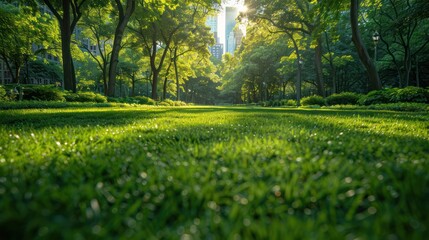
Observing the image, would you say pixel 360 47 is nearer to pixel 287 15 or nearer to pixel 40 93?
pixel 287 15

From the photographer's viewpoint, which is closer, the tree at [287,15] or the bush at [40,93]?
the bush at [40,93]

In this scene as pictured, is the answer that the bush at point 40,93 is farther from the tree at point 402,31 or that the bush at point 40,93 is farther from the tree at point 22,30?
the tree at point 402,31

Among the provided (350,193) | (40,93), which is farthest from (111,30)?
(350,193)

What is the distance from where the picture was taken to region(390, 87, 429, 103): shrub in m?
12.0

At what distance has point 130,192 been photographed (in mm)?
1209

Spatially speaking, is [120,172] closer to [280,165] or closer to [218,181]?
[218,181]

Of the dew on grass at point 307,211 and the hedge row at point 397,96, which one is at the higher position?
the hedge row at point 397,96

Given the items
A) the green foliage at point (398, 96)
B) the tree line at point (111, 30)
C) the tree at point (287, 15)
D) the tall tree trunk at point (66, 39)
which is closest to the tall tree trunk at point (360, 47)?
the green foliage at point (398, 96)

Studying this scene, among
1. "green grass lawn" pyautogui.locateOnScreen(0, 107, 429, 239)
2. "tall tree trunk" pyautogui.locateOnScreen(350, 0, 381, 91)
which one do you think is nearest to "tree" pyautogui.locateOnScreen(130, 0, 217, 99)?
"tall tree trunk" pyautogui.locateOnScreen(350, 0, 381, 91)

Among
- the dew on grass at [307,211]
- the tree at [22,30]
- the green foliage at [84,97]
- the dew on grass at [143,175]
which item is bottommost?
the dew on grass at [307,211]

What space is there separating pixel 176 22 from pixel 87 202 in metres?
28.1

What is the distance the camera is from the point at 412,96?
1220 cm

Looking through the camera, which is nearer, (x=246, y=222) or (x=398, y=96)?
(x=246, y=222)

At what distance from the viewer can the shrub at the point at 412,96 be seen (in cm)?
1202
